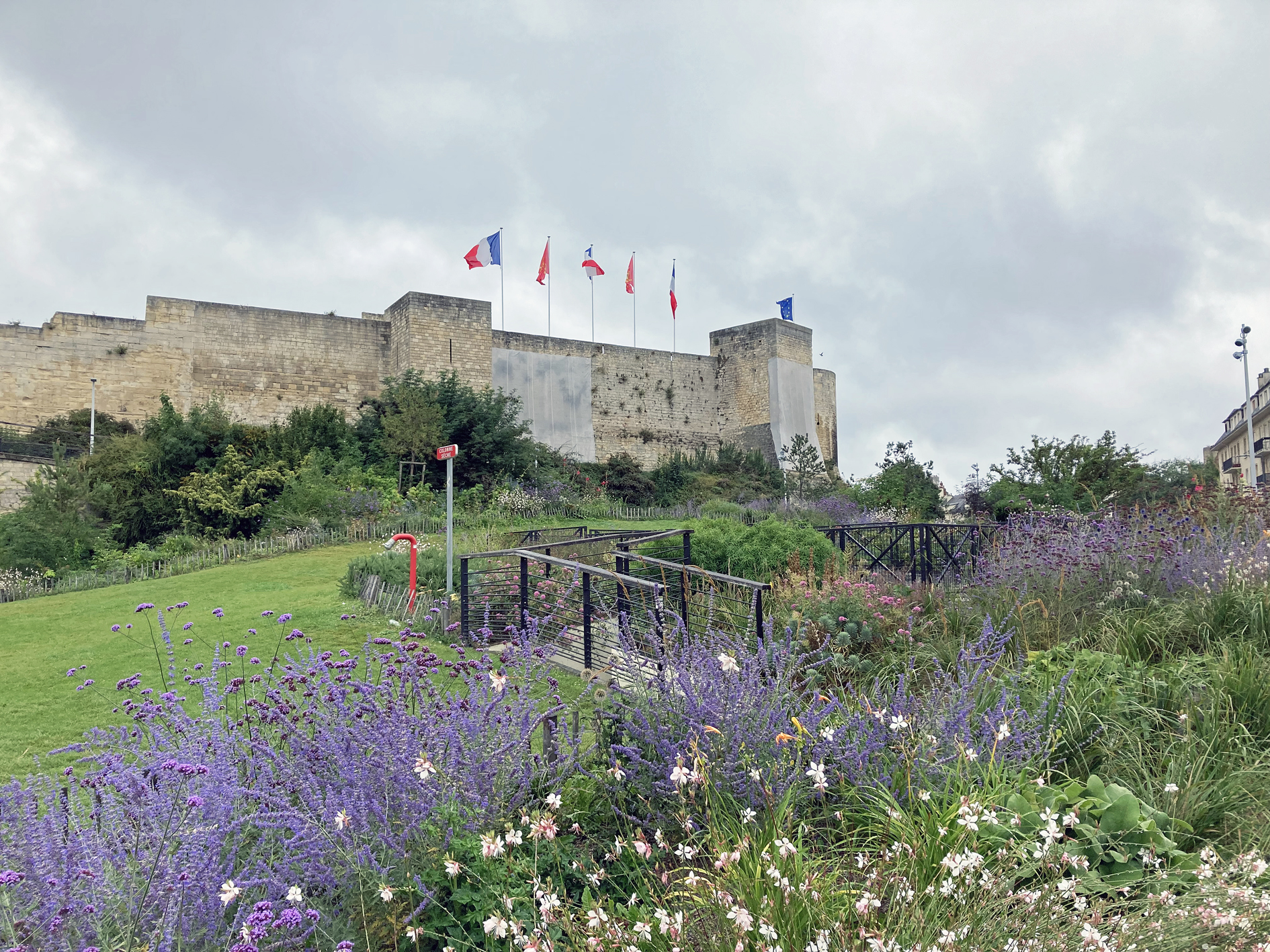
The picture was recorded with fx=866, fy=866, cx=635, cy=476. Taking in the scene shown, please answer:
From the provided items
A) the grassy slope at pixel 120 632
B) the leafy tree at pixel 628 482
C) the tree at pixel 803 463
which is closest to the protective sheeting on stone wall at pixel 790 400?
the tree at pixel 803 463

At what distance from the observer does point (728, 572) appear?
30.9 feet

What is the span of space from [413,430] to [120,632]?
11.7 m

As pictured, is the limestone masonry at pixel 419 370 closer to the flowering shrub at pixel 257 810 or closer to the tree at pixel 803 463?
the tree at pixel 803 463

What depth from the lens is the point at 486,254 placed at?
84.8ft

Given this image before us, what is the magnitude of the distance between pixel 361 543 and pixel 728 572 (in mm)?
7719

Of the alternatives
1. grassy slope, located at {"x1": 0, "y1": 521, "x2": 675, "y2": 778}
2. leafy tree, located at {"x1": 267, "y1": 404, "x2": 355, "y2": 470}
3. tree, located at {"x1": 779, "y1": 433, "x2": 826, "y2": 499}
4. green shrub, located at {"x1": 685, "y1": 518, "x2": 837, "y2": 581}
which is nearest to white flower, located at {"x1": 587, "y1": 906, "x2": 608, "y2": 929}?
grassy slope, located at {"x1": 0, "y1": 521, "x2": 675, "y2": 778}

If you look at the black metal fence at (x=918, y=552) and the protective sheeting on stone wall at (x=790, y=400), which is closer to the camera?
the black metal fence at (x=918, y=552)

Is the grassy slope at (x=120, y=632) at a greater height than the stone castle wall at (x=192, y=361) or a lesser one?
lesser

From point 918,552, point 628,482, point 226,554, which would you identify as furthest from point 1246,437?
point 226,554

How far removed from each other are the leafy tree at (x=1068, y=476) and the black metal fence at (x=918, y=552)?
5405mm

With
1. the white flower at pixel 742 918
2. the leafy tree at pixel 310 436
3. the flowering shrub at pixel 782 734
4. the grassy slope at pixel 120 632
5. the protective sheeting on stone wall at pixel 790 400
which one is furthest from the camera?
the protective sheeting on stone wall at pixel 790 400

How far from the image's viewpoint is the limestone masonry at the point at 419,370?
2273cm

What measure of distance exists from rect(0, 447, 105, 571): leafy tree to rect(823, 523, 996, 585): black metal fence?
1238 cm

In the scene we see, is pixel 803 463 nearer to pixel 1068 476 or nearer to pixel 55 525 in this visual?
pixel 1068 476
